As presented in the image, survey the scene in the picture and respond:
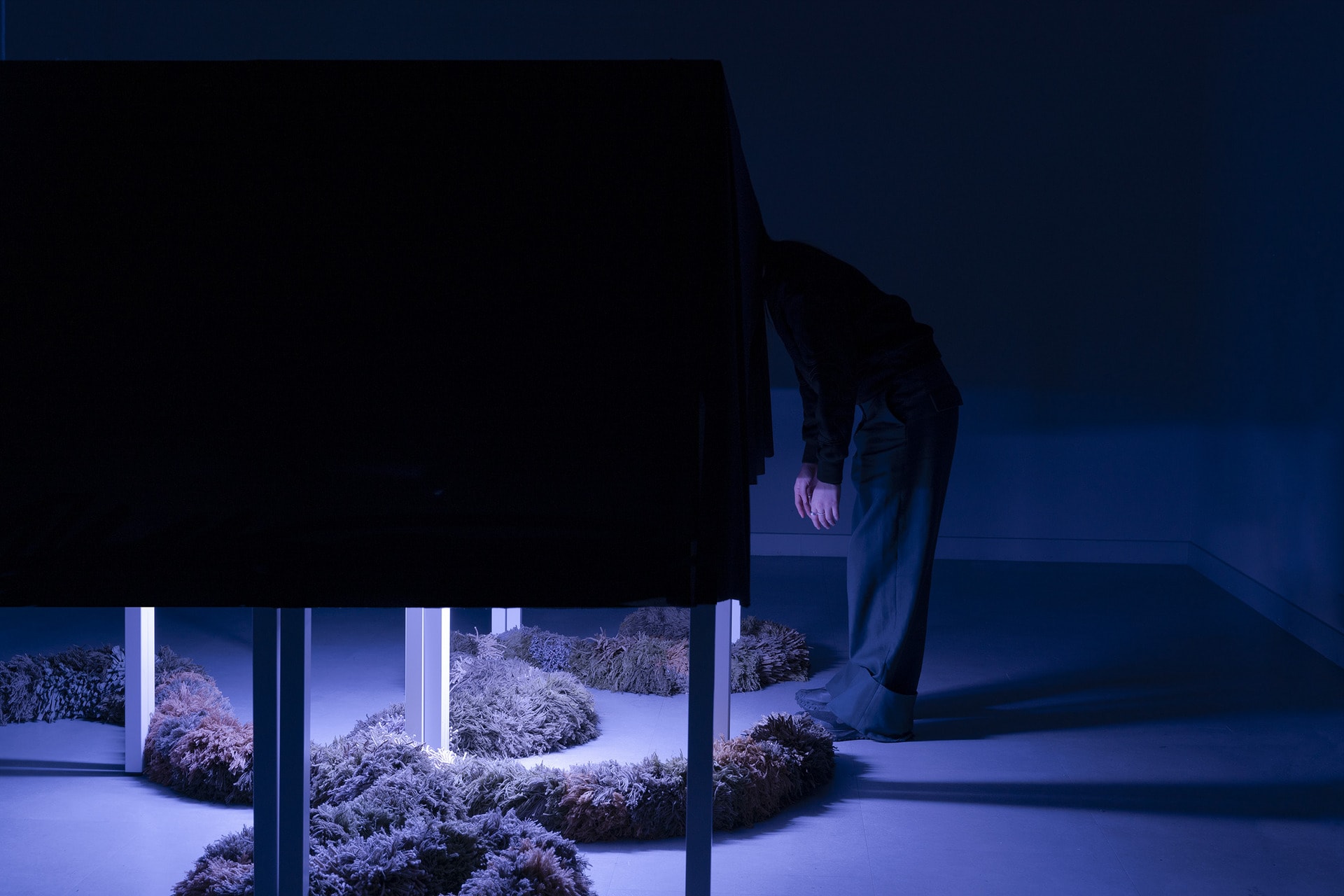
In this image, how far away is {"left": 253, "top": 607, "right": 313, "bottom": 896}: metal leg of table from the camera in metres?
1.21

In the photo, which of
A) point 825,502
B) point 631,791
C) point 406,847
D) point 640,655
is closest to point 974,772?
point 825,502

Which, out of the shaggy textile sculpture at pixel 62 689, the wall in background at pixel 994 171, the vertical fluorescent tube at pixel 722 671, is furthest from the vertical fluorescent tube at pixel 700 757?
the wall in background at pixel 994 171

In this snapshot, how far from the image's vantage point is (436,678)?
216 centimetres

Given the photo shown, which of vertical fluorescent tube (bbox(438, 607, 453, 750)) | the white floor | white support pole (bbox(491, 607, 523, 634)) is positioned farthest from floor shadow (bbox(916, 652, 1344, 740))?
white support pole (bbox(491, 607, 523, 634))

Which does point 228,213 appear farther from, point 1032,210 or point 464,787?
point 1032,210

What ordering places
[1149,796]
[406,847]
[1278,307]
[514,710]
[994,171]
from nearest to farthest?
[406,847] → [1149,796] → [514,710] → [1278,307] → [994,171]

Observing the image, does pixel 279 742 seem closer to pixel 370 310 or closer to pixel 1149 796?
pixel 370 310

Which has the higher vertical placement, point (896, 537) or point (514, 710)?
point (896, 537)

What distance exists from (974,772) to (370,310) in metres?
1.85

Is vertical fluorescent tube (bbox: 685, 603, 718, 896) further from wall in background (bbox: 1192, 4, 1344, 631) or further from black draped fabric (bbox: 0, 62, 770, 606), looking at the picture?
wall in background (bbox: 1192, 4, 1344, 631)

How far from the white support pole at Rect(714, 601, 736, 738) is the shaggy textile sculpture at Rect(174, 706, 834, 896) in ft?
0.27

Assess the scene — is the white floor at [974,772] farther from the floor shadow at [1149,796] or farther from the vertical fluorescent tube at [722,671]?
the vertical fluorescent tube at [722,671]

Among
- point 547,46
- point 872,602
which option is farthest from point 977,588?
point 547,46

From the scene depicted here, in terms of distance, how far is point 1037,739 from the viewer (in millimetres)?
2588
